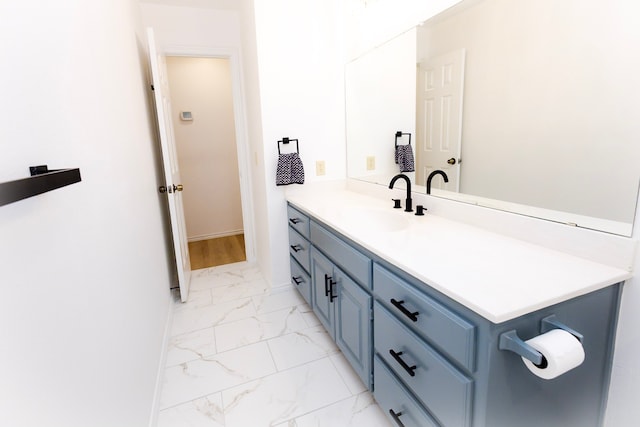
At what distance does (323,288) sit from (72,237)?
136cm

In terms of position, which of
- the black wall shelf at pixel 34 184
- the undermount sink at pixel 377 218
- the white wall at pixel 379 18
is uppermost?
the white wall at pixel 379 18

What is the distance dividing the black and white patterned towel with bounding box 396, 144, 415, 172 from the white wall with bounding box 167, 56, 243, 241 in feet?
8.83

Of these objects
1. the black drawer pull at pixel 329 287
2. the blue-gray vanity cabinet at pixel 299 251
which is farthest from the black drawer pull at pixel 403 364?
the blue-gray vanity cabinet at pixel 299 251

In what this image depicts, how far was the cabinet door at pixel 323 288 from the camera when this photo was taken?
6.15ft

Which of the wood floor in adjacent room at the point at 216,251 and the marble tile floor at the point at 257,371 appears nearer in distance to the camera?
the marble tile floor at the point at 257,371

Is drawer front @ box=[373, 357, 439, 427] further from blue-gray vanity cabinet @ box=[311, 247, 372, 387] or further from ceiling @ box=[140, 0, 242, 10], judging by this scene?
ceiling @ box=[140, 0, 242, 10]

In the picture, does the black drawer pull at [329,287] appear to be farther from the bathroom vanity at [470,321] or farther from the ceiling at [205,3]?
the ceiling at [205,3]

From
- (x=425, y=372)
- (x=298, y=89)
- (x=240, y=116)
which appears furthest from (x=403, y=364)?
(x=240, y=116)

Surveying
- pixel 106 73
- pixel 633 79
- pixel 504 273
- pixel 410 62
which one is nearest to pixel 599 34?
pixel 633 79

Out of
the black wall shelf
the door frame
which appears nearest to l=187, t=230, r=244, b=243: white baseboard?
the door frame

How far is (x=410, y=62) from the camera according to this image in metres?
1.97

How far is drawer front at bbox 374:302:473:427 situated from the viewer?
97 cm

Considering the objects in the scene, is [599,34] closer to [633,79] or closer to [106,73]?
[633,79]

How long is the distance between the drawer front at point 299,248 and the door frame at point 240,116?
2.75ft
